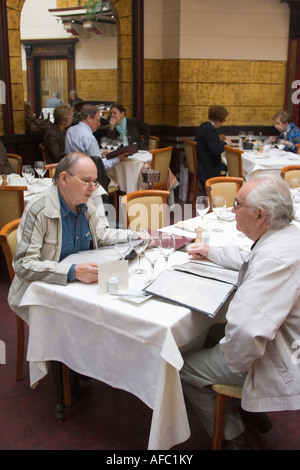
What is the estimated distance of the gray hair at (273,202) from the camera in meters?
2.04

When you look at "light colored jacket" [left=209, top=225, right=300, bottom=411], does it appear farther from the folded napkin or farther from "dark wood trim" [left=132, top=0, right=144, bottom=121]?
"dark wood trim" [left=132, top=0, right=144, bottom=121]

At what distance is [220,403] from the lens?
2.19m

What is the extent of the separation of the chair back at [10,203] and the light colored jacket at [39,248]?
1.78 m

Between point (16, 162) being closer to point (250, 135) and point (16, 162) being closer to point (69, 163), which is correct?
point (250, 135)

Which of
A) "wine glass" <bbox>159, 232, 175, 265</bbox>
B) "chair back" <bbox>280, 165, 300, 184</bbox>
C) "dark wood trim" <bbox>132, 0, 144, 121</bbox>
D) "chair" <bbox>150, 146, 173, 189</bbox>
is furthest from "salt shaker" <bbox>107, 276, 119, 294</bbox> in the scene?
"dark wood trim" <bbox>132, 0, 144, 121</bbox>

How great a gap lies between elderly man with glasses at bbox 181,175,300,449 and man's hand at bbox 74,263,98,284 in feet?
1.92

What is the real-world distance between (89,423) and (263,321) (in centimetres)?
124

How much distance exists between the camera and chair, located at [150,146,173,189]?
250 inches

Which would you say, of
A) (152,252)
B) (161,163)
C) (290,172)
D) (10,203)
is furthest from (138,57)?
(152,252)

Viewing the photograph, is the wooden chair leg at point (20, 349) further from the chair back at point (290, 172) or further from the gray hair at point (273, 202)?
the chair back at point (290, 172)

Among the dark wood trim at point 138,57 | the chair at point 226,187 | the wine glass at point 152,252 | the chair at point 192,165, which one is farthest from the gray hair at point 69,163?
the dark wood trim at point 138,57

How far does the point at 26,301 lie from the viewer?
94.4 inches

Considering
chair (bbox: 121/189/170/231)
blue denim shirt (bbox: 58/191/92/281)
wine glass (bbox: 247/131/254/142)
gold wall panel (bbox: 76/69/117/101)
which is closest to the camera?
blue denim shirt (bbox: 58/191/92/281)

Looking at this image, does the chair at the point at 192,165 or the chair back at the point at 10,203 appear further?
the chair at the point at 192,165
